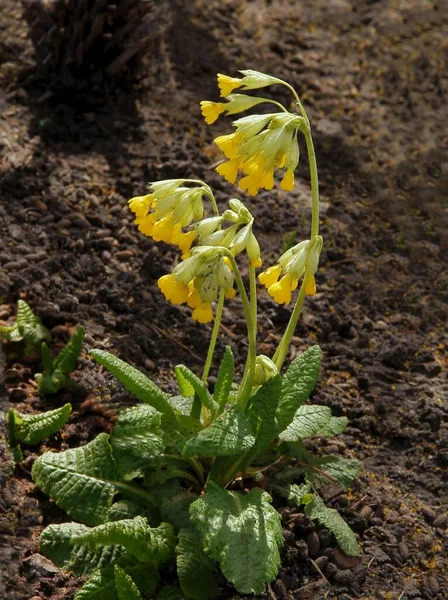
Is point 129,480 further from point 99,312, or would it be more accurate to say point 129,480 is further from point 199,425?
point 99,312

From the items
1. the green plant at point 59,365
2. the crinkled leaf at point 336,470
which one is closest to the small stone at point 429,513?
the crinkled leaf at point 336,470

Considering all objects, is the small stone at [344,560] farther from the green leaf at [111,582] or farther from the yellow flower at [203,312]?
the yellow flower at [203,312]

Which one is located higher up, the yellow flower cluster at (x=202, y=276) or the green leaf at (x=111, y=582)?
the yellow flower cluster at (x=202, y=276)

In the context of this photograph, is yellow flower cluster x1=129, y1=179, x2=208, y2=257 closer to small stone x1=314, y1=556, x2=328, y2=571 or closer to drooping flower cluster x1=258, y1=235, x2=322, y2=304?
drooping flower cluster x1=258, y1=235, x2=322, y2=304

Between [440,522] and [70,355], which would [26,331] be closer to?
[70,355]

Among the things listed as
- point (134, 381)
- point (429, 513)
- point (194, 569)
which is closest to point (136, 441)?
point (134, 381)

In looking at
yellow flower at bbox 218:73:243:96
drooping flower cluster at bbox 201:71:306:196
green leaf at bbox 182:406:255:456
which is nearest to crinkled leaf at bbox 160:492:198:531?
green leaf at bbox 182:406:255:456
